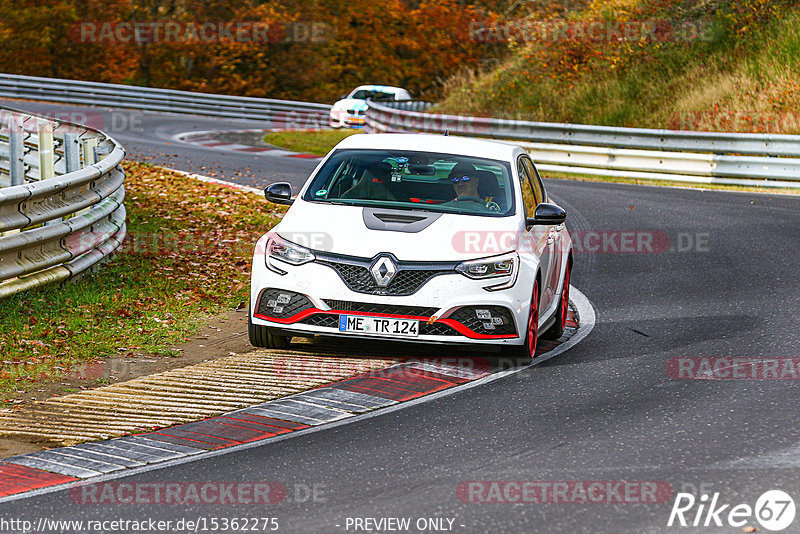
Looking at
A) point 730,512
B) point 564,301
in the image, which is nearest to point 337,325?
point 564,301

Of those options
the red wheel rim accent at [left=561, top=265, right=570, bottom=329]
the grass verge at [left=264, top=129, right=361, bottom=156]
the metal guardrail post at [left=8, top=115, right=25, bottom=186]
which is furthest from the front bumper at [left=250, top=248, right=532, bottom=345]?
the grass verge at [left=264, top=129, right=361, bottom=156]

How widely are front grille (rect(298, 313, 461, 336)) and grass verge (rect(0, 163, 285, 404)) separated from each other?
1.34 meters

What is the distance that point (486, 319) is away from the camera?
8.23 meters

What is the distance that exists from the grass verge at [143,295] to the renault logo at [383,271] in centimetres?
189

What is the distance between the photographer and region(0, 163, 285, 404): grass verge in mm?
8570

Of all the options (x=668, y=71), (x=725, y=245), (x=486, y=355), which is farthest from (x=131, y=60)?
(x=486, y=355)

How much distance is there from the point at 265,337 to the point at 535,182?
3.13 meters

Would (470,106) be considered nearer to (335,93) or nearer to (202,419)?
(335,93)

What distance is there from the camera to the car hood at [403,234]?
27.1ft

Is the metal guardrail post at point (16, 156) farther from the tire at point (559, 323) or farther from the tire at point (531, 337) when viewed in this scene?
the tire at point (531, 337)

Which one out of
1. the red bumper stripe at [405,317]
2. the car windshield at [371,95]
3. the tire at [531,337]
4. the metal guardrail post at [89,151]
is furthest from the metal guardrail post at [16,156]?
the car windshield at [371,95]

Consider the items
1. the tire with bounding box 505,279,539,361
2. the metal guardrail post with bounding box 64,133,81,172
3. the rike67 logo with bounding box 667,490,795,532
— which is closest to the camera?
the rike67 logo with bounding box 667,490,795,532

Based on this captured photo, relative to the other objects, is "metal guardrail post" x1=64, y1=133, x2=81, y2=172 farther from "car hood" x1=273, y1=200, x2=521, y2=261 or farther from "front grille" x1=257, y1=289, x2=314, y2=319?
"front grille" x1=257, y1=289, x2=314, y2=319

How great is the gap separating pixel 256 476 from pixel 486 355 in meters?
3.32
